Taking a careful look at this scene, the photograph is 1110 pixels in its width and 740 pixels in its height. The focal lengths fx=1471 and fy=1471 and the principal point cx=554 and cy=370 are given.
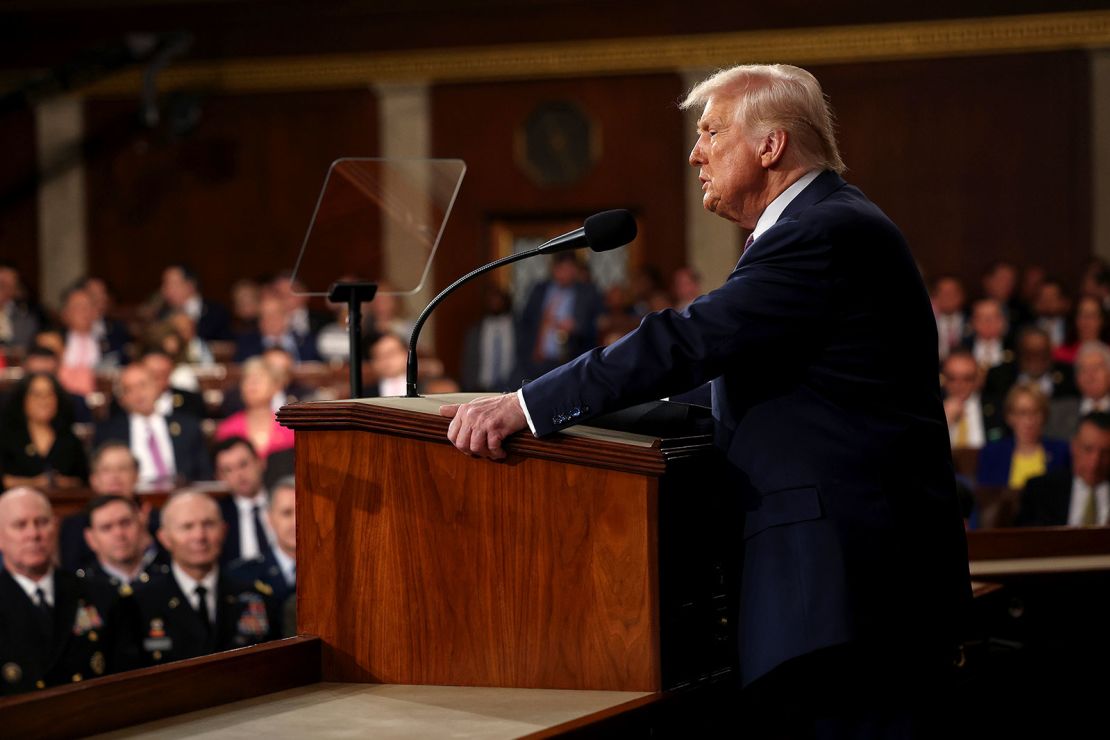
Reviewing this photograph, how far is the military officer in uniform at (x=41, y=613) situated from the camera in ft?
12.1

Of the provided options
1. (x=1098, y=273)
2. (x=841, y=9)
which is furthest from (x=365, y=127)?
(x=1098, y=273)

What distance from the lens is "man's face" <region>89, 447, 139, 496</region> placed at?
545cm

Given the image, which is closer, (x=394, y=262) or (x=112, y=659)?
(x=394, y=262)

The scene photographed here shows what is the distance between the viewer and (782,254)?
6.50ft

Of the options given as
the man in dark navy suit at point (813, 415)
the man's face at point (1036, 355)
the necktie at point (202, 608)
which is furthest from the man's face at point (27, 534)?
the man's face at point (1036, 355)

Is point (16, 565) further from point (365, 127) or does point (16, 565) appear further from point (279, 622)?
point (365, 127)

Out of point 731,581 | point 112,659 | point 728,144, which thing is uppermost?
point 728,144

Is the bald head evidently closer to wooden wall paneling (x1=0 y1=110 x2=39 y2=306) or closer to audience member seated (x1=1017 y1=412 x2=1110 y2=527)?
audience member seated (x1=1017 y1=412 x2=1110 y2=527)

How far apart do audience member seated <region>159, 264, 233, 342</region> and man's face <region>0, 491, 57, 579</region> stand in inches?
222

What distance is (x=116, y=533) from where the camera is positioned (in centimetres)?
455

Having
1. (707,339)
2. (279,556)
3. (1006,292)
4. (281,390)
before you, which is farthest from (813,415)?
(1006,292)

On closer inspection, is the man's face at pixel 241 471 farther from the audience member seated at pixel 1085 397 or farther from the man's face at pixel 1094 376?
the man's face at pixel 1094 376

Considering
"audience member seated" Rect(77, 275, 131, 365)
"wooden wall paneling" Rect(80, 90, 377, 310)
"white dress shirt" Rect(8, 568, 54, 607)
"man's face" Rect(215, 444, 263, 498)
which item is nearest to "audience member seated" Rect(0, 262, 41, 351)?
"audience member seated" Rect(77, 275, 131, 365)

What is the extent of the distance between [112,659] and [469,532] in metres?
2.12
